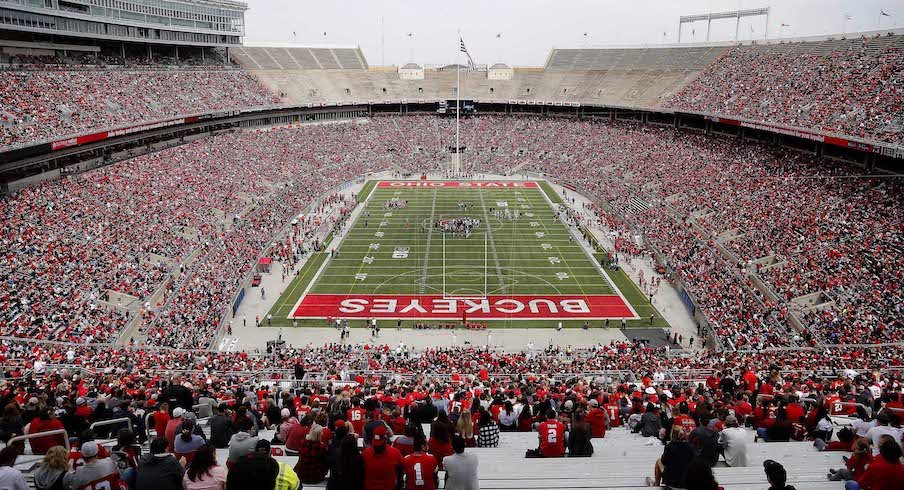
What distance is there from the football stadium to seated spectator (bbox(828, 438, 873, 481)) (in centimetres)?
4

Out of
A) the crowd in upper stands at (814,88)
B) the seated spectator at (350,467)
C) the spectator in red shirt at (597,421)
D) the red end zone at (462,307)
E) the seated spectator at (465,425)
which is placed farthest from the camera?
the crowd in upper stands at (814,88)

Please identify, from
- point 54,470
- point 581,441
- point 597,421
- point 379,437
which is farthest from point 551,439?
point 54,470

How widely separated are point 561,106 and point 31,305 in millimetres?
57058

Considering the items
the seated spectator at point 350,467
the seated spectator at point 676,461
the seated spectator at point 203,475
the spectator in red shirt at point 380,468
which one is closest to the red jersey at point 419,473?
the spectator in red shirt at point 380,468

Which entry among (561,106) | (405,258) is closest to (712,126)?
(561,106)

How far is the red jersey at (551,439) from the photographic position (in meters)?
7.80

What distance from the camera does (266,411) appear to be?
9.80 m

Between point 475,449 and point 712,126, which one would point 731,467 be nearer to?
point 475,449

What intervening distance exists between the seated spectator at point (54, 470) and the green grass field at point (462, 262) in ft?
64.4

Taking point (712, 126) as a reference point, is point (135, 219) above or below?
below

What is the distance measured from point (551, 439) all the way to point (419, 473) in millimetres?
2538

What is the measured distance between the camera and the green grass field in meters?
28.5

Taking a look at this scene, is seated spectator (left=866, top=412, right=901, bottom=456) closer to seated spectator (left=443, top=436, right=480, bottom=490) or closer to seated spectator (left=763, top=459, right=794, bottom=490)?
seated spectator (left=763, top=459, right=794, bottom=490)

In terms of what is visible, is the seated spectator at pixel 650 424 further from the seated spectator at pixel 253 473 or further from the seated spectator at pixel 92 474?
the seated spectator at pixel 92 474
